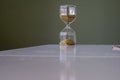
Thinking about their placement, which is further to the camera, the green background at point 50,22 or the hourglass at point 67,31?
the green background at point 50,22

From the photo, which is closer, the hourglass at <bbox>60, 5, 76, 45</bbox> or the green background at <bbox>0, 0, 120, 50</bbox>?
the hourglass at <bbox>60, 5, 76, 45</bbox>

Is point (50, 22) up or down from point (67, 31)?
down

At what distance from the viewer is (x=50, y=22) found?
3742 mm

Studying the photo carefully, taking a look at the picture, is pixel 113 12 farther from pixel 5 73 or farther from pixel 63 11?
pixel 5 73

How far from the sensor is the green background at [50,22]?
12.0 feet

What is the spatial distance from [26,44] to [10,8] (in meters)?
0.60

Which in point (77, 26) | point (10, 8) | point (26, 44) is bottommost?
point (26, 44)

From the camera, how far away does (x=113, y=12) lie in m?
3.65

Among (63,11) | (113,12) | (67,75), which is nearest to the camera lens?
(67,75)

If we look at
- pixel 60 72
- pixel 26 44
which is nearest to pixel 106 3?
pixel 26 44

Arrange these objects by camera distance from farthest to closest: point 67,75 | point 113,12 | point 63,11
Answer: point 113,12 → point 63,11 → point 67,75

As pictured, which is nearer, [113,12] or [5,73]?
[5,73]

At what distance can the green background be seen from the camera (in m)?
3.67

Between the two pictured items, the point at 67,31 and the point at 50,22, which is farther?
the point at 50,22
